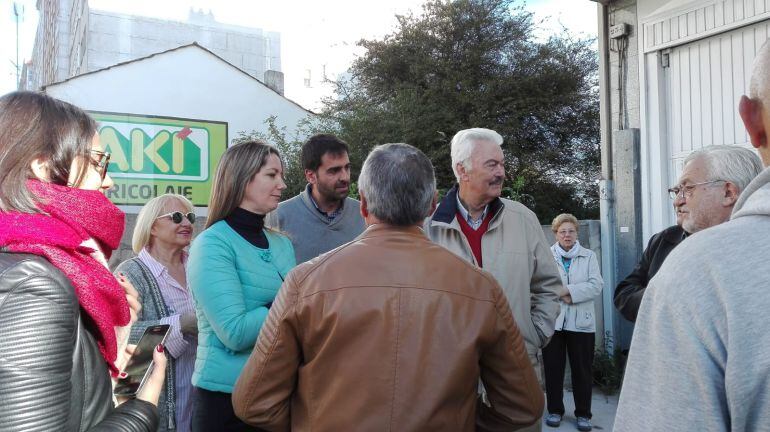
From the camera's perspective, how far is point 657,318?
0.92m

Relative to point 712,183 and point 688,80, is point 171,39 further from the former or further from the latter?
point 712,183

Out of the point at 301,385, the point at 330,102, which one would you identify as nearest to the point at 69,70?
the point at 330,102

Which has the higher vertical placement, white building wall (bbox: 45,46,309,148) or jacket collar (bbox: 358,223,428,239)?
white building wall (bbox: 45,46,309,148)

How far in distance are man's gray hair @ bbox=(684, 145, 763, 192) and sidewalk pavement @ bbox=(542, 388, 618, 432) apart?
3.13m

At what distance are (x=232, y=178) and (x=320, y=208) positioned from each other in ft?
3.73

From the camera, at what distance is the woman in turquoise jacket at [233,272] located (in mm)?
2402

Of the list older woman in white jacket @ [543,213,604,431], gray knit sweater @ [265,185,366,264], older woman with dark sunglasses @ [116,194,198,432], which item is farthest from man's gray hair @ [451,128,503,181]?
older woman in white jacket @ [543,213,604,431]

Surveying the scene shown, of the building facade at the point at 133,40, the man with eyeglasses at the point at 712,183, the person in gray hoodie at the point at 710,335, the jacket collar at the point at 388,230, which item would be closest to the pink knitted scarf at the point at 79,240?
the jacket collar at the point at 388,230

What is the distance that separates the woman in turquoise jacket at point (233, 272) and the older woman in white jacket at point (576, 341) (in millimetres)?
3551

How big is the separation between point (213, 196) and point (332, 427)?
138cm

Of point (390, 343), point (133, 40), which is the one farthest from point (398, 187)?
point (133, 40)

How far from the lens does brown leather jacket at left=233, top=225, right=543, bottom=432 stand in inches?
68.6

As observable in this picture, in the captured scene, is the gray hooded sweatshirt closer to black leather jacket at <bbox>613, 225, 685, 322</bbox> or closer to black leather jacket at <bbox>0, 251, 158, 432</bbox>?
black leather jacket at <bbox>0, 251, 158, 432</bbox>

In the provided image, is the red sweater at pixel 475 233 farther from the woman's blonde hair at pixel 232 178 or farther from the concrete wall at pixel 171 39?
the concrete wall at pixel 171 39
